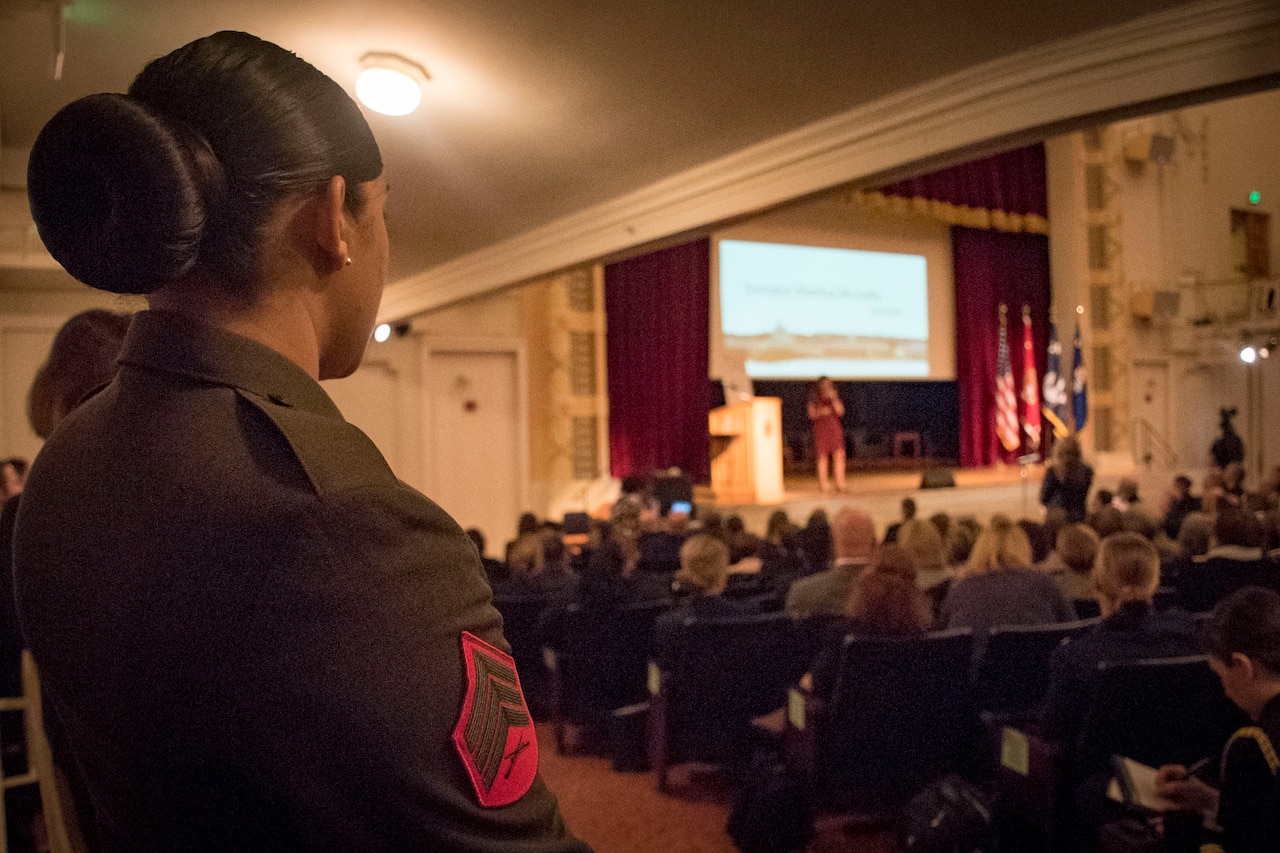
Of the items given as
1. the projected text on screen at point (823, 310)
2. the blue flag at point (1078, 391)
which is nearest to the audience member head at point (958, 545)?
the projected text on screen at point (823, 310)

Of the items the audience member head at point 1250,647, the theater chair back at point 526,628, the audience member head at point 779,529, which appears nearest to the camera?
the audience member head at point 1250,647

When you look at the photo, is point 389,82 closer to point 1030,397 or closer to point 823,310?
point 823,310

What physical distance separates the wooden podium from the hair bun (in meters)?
9.34

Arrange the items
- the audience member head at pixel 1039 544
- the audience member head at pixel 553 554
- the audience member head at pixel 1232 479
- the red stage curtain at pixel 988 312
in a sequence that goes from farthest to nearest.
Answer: the red stage curtain at pixel 988 312 < the audience member head at pixel 1232 479 < the audience member head at pixel 1039 544 < the audience member head at pixel 553 554

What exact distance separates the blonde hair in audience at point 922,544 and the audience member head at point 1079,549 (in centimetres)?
60

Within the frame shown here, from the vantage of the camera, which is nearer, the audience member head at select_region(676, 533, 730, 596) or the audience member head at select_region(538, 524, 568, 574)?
the audience member head at select_region(676, 533, 730, 596)

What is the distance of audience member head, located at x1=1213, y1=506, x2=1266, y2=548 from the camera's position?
153 inches

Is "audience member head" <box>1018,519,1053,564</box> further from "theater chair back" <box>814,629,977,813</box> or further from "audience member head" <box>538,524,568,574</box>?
"audience member head" <box>538,524,568,574</box>

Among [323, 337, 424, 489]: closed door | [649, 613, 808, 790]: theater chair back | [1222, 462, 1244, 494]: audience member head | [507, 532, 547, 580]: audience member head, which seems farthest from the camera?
[323, 337, 424, 489]: closed door

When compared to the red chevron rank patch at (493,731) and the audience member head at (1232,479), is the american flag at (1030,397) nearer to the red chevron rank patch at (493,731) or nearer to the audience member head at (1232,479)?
the audience member head at (1232,479)

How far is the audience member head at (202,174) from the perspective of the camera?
1.74 ft

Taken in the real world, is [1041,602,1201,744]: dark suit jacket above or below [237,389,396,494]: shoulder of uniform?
below

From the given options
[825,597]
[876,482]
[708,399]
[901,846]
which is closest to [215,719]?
[901,846]

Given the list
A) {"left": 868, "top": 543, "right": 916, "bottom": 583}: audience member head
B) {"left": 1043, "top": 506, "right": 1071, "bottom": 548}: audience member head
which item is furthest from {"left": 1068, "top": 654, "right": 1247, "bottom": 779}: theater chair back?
{"left": 1043, "top": 506, "right": 1071, "bottom": 548}: audience member head
